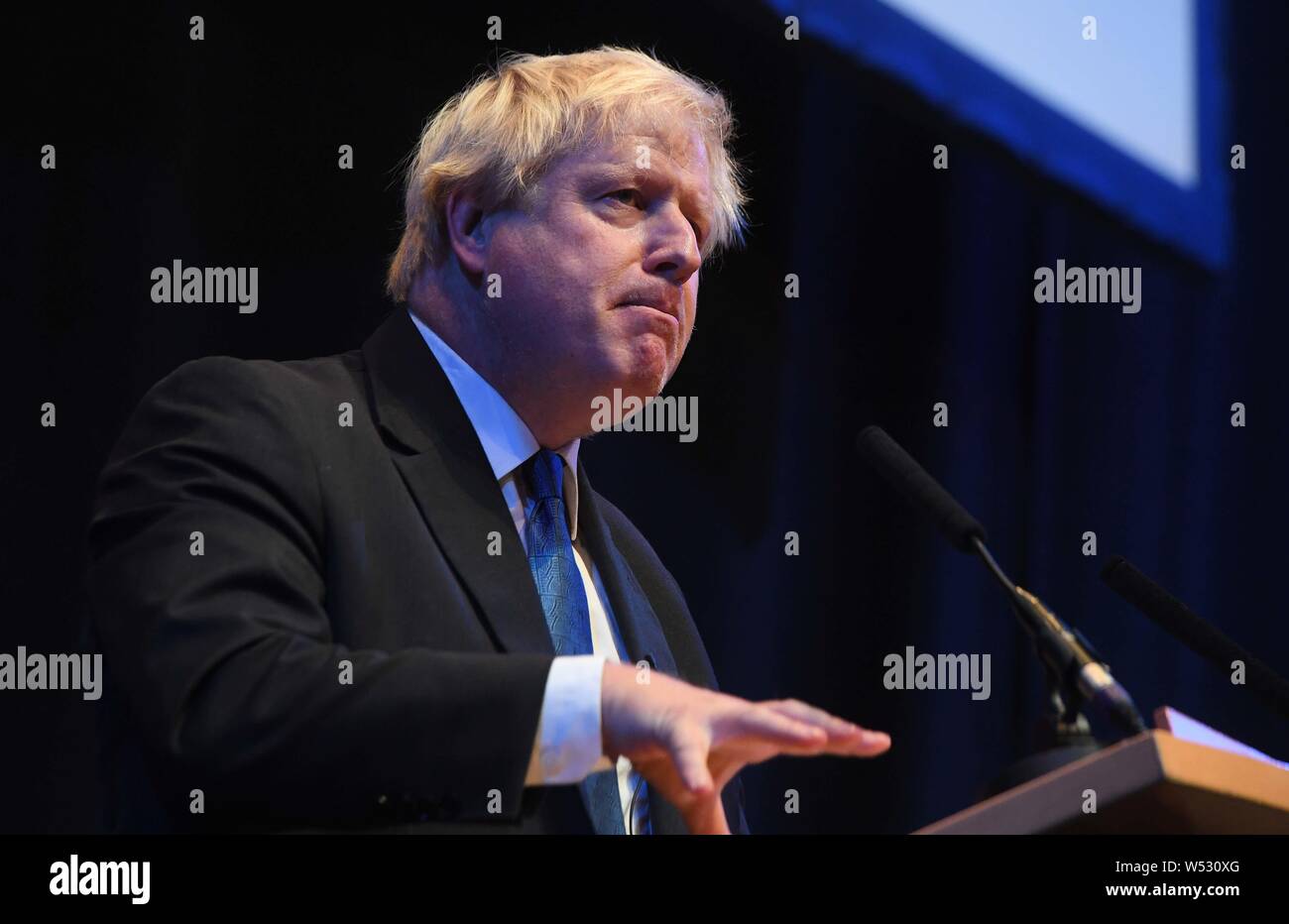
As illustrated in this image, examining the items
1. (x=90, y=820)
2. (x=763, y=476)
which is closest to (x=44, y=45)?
(x=90, y=820)

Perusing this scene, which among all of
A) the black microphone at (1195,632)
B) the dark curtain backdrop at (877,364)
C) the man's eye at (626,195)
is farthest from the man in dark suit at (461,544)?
the black microphone at (1195,632)

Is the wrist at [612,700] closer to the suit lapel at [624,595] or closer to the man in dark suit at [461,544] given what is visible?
the man in dark suit at [461,544]

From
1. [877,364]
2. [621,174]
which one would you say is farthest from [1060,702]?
[877,364]

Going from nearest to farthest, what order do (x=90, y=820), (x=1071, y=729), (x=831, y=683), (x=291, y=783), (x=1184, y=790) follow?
(x=1184, y=790), (x=291, y=783), (x=1071, y=729), (x=90, y=820), (x=831, y=683)

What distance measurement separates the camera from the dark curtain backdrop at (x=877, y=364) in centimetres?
252

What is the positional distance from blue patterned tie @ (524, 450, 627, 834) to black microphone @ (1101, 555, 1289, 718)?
0.59 meters

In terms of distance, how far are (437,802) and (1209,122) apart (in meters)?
2.34

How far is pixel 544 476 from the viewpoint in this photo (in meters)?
1.81

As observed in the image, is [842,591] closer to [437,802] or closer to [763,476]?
[763,476]

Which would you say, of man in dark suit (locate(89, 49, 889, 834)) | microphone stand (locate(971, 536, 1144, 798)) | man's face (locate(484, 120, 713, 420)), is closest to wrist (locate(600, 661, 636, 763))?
man in dark suit (locate(89, 49, 889, 834))

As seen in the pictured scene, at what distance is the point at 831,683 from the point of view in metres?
2.76

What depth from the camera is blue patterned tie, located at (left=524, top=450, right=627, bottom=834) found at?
1.57 m

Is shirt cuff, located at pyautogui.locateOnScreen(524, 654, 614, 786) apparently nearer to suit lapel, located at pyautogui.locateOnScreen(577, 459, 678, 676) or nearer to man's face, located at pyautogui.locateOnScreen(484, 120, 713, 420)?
suit lapel, located at pyautogui.locateOnScreen(577, 459, 678, 676)

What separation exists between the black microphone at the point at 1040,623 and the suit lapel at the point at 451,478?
0.40m
